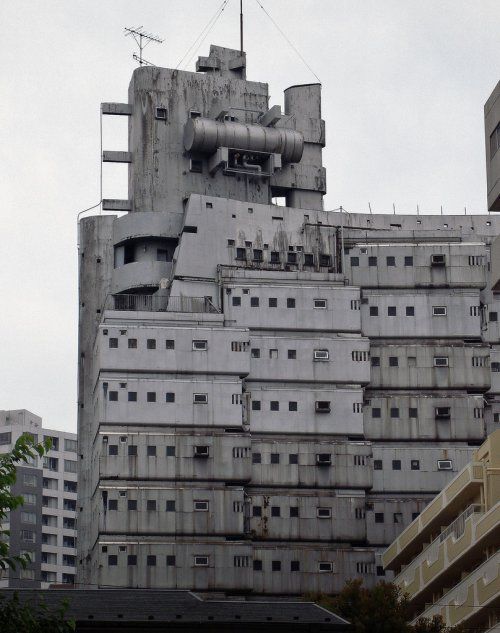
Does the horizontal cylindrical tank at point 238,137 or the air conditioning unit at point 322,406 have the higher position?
the horizontal cylindrical tank at point 238,137

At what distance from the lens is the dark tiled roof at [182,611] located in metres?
50.2

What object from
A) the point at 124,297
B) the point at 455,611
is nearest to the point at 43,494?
the point at 124,297

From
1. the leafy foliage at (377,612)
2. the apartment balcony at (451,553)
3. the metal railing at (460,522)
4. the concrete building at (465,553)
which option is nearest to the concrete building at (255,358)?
the apartment balcony at (451,553)

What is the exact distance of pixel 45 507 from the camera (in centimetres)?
16062

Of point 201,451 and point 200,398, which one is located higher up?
point 200,398

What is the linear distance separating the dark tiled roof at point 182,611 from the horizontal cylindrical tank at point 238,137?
59.2m

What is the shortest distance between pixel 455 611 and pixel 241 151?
50077 millimetres

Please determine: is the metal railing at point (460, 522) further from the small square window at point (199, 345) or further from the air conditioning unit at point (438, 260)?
the air conditioning unit at point (438, 260)

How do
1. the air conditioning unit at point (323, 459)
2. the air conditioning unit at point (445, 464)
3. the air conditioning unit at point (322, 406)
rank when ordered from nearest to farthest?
the air conditioning unit at point (323, 459), the air conditioning unit at point (322, 406), the air conditioning unit at point (445, 464)

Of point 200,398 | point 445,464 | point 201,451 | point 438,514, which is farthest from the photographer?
point 445,464

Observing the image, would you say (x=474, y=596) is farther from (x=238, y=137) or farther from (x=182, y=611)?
(x=238, y=137)

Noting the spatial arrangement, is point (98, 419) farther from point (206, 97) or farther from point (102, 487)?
point (206, 97)

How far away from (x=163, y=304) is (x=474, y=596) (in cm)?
4378

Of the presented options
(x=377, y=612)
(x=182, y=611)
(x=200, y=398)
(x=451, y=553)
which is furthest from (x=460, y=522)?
(x=200, y=398)
